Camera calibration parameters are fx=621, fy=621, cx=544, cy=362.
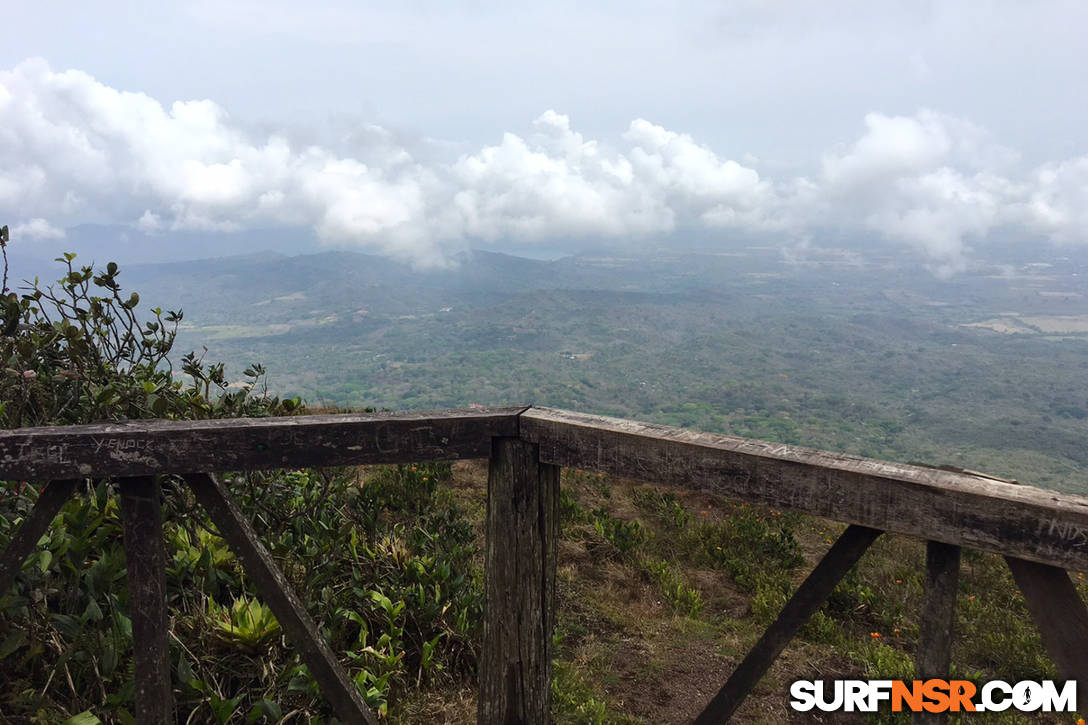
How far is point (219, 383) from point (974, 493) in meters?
5.08

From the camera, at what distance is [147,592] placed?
1955 mm

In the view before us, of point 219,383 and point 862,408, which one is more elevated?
point 219,383

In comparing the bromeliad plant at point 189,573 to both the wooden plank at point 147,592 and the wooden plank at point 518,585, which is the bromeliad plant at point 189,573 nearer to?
the wooden plank at point 147,592

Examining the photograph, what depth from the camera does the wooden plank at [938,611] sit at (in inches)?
59.1

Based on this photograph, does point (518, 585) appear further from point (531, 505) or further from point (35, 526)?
point (35, 526)

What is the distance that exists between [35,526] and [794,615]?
7.23 feet

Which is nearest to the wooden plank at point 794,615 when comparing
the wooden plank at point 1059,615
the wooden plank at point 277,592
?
the wooden plank at point 1059,615

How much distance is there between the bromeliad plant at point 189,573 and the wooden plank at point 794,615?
82.4 inches

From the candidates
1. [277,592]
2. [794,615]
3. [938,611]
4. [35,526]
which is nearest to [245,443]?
[277,592]

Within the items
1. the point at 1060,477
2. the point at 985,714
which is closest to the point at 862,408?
the point at 1060,477

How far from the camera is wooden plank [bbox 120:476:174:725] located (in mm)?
1925

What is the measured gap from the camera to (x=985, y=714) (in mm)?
3906

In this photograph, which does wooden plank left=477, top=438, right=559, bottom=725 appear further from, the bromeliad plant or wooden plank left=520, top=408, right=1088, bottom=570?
the bromeliad plant

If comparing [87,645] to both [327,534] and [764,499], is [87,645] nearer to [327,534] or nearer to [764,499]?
[327,534]
